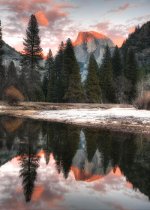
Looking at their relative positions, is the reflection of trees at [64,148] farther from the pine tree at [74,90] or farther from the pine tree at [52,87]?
the pine tree at [52,87]

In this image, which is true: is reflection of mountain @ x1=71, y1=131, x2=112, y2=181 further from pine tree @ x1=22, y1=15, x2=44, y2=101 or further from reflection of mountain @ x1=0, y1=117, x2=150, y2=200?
pine tree @ x1=22, y1=15, x2=44, y2=101

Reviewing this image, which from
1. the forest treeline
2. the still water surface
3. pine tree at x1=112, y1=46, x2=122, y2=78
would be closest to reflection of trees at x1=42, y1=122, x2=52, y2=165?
the still water surface

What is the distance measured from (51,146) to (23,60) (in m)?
51.0

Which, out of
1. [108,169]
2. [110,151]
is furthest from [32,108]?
[108,169]

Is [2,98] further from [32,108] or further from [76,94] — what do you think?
[76,94]

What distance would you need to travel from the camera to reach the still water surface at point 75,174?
6.98 metres

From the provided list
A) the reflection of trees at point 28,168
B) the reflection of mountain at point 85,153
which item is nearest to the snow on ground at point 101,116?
the reflection of mountain at point 85,153

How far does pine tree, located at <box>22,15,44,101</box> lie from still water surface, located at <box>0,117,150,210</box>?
47.1 metres

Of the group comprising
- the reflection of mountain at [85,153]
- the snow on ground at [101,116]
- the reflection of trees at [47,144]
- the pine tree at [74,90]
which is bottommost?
the reflection of trees at [47,144]

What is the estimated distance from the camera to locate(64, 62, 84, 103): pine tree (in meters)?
63.6

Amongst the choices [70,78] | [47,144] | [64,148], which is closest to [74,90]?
[70,78]

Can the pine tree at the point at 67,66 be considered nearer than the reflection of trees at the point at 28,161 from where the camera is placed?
No

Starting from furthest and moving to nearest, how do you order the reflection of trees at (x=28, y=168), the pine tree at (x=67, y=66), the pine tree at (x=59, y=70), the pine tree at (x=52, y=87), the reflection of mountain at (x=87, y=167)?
the pine tree at (x=52, y=87) < the pine tree at (x=59, y=70) < the pine tree at (x=67, y=66) < the reflection of mountain at (x=87, y=167) < the reflection of trees at (x=28, y=168)

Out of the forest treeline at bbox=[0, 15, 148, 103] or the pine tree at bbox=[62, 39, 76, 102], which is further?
the pine tree at bbox=[62, 39, 76, 102]
